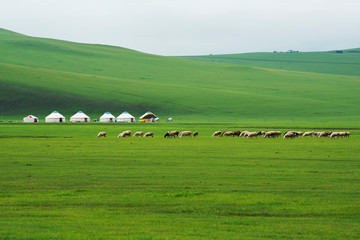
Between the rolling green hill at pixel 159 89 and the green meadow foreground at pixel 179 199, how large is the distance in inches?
3349

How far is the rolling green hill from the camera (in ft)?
395

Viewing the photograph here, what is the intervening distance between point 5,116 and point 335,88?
85.1 meters

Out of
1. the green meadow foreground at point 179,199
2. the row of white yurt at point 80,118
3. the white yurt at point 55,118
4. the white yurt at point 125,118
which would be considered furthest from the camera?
the white yurt at point 125,118

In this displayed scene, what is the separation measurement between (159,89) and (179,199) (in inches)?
4901

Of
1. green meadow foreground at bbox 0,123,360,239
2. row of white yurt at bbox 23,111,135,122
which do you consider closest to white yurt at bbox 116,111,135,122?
row of white yurt at bbox 23,111,135,122

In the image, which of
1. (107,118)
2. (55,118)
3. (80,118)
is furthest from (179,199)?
(107,118)

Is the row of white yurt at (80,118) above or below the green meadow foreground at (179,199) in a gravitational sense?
above

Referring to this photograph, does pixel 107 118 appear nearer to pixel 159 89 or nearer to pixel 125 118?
pixel 125 118

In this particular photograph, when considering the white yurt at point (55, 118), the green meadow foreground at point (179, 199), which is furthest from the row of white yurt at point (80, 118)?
the green meadow foreground at point (179, 199)

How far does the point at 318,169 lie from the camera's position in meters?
23.1

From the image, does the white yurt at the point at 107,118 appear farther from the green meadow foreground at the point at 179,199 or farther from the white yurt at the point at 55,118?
the green meadow foreground at the point at 179,199

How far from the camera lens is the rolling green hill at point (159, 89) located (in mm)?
120500

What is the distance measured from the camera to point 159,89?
139625 millimetres

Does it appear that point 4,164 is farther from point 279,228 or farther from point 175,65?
point 175,65
